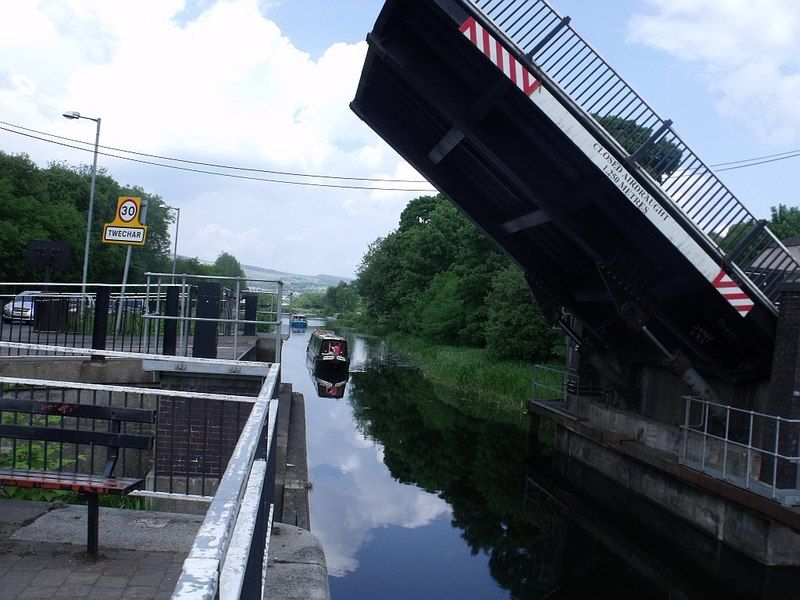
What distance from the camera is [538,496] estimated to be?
511 inches

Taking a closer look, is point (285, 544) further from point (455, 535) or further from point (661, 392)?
point (661, 392)

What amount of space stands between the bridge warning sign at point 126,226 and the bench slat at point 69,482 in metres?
8.01

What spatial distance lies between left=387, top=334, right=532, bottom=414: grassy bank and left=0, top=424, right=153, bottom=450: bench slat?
1390cm

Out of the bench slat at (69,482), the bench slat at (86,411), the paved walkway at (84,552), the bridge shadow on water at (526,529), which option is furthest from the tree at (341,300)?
A: the bench slat at (69,482)

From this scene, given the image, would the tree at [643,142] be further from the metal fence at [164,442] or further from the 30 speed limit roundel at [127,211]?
the 30 speed limit roundel at [127,211]

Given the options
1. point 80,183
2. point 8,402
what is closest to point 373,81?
point 8,402

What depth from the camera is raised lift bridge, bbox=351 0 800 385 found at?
7688mm

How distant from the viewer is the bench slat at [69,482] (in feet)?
13.3

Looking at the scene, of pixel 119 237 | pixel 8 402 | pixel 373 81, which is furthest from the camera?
pixel 119 237

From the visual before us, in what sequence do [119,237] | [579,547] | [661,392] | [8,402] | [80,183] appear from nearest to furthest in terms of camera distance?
1. [8,402]
2. [579,547]
3. [119,237]
4. [661,392]
5. [80,183]

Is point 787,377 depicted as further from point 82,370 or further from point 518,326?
point 518,326

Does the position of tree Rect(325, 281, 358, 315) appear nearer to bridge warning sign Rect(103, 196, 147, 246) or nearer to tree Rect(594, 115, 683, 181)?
bridge warning sign Rect(103, 196, 147, 246)

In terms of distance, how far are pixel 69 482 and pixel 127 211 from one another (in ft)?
28.7

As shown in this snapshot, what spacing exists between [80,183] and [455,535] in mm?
48324
